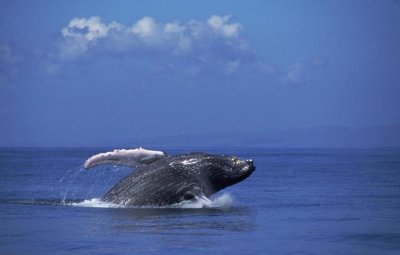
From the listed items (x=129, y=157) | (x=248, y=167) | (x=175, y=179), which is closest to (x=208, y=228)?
(x=175, y=179)

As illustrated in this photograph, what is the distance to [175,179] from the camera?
2012 centimetres

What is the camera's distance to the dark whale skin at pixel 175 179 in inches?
792

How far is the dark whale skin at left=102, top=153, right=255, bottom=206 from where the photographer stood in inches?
792

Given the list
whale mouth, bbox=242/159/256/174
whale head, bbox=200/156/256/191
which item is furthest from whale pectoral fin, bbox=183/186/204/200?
whale mouth, bbox=242/159/256/174

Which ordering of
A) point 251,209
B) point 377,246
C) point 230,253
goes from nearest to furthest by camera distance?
point 230,253
point 377,246
point 251,209

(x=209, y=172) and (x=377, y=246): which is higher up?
(x=209, y=172)

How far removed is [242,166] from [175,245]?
23.1 ft

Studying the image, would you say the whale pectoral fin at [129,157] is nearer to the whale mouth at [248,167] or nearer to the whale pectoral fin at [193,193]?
the whale pectoral fin at [193,193]

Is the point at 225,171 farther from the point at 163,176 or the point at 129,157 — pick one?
the point at 129,157

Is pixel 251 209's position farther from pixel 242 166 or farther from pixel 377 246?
pixel 377 246

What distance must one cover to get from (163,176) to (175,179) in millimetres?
314

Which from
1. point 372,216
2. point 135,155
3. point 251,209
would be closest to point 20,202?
point 135,155

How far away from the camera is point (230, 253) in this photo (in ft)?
44.2

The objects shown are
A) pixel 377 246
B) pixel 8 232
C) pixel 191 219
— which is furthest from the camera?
pixel 191 219
